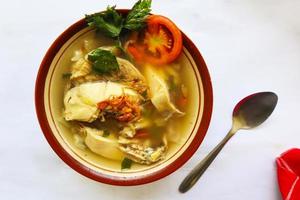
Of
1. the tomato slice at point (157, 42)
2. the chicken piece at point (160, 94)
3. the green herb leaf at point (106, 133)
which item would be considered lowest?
the green herb leaf at point (106, 133)

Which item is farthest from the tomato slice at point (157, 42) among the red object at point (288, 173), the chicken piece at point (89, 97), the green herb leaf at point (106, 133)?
the red object at point (288, 173)

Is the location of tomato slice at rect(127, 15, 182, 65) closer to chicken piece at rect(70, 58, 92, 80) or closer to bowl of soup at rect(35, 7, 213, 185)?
bowl of soup at rect(35, 7, 213, 185)

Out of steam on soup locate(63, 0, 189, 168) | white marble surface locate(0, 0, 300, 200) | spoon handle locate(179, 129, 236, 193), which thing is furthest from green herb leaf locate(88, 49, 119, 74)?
spoon handle locate(179, 129, 236, 193)

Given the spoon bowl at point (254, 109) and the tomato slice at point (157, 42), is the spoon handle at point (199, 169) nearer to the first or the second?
the spoon bowl at point (254, 109)

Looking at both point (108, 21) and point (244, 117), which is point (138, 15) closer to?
point (108, 21)

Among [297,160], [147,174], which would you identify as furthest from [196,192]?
[297,160]

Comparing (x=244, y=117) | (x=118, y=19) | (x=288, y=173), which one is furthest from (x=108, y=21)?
(x=288, y=173)

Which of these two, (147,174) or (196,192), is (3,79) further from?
(196,192)
